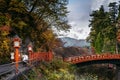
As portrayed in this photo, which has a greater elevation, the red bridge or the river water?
the red bridge

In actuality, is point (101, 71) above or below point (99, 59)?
below

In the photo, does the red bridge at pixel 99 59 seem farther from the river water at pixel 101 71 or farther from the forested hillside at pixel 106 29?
the forested hillside at pixel 106 29

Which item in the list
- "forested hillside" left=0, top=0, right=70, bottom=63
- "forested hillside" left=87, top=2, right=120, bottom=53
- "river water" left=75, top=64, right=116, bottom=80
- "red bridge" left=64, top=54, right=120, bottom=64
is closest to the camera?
"forested hillside" left=0, top=0, right=70, bottom=63

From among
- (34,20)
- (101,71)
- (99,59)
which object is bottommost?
(101,71)

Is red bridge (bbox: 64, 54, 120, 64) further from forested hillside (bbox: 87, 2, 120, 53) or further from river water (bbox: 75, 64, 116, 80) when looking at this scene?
forested hillside (bbox: 87, 2, 120, 53)

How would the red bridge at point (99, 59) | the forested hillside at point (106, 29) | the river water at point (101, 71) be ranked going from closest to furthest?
1. the red bridge at point (99, 59)
2. the river water at point (101, 71)
3. the forested hillside at point (106, 29)

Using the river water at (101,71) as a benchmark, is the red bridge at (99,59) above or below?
above

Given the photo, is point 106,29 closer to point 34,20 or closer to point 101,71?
point 101,71

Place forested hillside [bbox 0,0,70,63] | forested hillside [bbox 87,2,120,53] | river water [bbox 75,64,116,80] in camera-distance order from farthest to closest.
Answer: forested hillside [bbox 87,2,120,53]
river water [bbox 75,64,116,80]
forested hillside [bbox 0,0,70,63]

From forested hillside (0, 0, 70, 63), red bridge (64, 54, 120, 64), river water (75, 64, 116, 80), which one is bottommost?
river water (75, 64, 116, 80)

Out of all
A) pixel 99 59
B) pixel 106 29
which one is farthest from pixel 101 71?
pixel 106 29

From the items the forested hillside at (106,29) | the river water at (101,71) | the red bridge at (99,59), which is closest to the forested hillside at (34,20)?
the red bridge at (99,59)

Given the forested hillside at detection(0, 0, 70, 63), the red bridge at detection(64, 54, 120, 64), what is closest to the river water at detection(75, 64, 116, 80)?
the red bridge at detection(64, 54, 120, 64)

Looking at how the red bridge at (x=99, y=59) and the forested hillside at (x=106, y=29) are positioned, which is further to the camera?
the forested hillside at (x=106, y=29)
